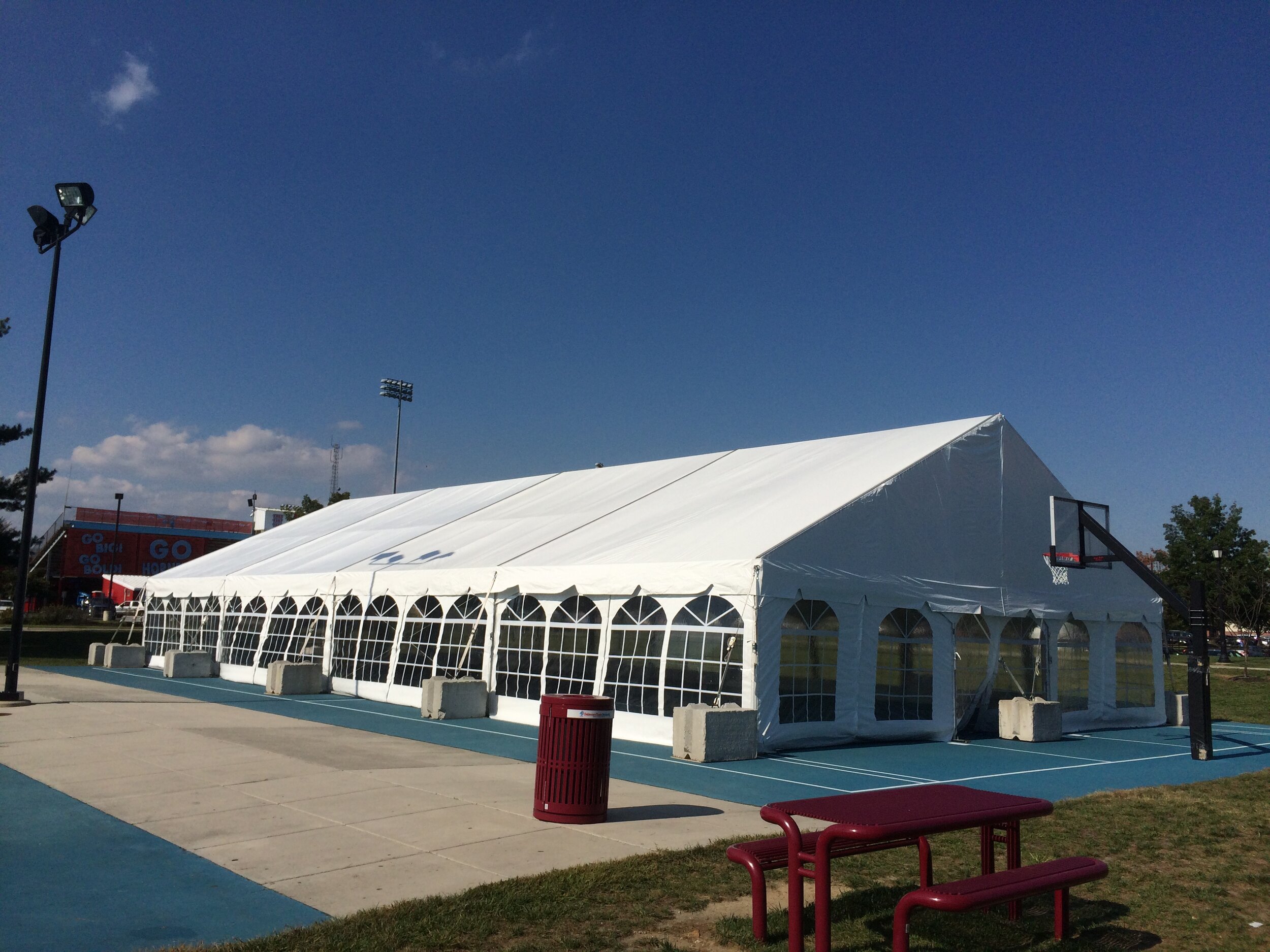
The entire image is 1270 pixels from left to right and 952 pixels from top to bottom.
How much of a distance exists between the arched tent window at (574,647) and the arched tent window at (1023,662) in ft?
24.4

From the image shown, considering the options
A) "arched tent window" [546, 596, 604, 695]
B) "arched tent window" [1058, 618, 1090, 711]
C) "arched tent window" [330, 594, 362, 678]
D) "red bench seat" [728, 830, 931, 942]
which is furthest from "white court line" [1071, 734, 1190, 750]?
"arched tent window" [330, 594, 362, 678]

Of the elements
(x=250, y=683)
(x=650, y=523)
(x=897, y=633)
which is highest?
(x=650, y=523)

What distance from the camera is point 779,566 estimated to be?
1369 cm

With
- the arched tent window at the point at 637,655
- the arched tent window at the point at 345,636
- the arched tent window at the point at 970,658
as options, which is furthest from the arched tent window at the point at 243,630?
the arched tent window at the point at 970,658

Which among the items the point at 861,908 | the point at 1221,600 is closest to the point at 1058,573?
the point at 861,908

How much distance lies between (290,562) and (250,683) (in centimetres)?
338

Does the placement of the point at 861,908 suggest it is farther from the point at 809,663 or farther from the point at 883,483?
the point at 883,483

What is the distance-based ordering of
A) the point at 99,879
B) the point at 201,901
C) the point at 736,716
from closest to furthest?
the point at 201,901 < the point at 99,879 < the point at 736,716

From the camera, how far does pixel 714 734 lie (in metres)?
12.8

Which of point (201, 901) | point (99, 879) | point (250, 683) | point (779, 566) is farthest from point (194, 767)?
point (250, 683)

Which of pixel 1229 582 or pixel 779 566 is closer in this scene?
pixel 779 566

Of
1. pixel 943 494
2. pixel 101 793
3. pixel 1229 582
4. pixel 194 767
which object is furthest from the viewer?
pixel 1229 582

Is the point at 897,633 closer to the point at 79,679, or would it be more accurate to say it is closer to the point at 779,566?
the point at 779,566

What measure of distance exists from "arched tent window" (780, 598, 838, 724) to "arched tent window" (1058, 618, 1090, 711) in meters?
6.38
